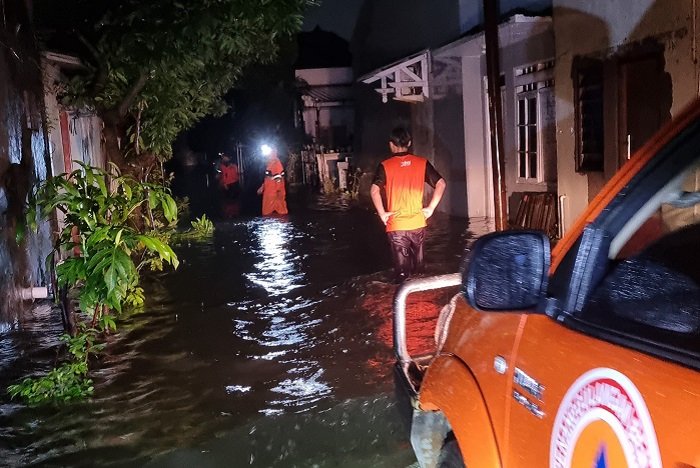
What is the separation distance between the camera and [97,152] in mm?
12180

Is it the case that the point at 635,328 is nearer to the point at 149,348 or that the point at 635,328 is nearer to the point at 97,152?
the point at 149,348

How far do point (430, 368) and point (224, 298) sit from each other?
5.84 meters

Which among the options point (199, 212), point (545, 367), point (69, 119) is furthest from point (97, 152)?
point (545, 367)

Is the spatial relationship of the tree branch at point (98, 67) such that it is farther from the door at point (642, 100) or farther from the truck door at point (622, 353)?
the truck door at point (622, 353)

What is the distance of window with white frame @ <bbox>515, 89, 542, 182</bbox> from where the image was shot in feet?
37.4

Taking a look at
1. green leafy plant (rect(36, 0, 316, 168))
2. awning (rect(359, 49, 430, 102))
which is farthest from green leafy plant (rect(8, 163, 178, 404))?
awning (rect(359, 49, 430, 102))

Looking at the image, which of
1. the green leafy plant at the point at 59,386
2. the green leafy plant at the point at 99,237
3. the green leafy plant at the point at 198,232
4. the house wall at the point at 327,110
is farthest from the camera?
the house wall at the point at 327,110

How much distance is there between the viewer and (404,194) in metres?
7.12

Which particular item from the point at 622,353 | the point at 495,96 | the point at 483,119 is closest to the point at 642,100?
the point at 495,96

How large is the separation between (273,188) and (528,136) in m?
6.52

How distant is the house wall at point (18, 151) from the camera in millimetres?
7289

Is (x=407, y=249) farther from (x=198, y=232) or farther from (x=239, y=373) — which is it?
(x=198, y=232)

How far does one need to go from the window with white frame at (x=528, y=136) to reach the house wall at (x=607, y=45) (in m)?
1.57

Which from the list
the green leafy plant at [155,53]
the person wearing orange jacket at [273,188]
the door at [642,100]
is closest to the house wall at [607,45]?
the door at [642,100]
